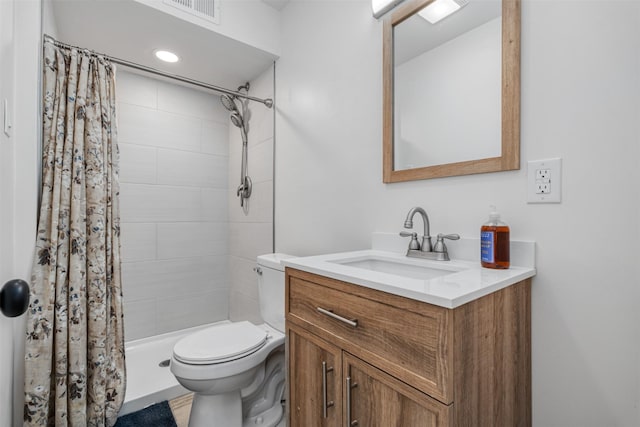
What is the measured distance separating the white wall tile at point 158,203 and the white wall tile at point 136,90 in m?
0.62

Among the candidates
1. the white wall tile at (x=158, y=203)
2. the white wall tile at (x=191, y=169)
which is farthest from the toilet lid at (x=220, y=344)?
the white wall tile at (x=191, y=169)

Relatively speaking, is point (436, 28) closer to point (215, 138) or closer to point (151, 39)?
point (151, 39)

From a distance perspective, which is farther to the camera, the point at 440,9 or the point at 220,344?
the point at 220,344

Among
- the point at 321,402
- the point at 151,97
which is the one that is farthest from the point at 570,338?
the point at 151,97

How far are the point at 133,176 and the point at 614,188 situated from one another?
260 cm

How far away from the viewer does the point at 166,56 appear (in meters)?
2.03

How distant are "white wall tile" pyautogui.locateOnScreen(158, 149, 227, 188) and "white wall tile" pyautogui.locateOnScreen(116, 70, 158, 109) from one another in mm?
373

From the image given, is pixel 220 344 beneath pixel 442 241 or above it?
beneath

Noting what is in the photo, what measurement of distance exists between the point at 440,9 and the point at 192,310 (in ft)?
8.40

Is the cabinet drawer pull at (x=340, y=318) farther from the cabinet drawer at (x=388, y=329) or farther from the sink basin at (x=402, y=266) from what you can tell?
the sink basin at (x=402, y=266)

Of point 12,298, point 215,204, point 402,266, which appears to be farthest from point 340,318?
point 215,204

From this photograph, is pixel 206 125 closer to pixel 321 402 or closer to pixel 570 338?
pixel 321 402

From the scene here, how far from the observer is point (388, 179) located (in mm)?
1335

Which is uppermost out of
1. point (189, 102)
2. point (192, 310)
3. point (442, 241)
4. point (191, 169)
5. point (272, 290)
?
point (189, 102)
